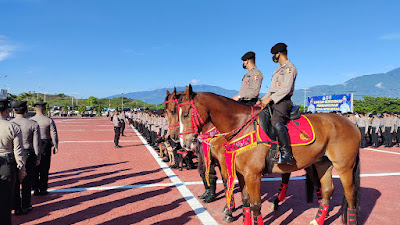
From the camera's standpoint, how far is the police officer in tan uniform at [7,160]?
11.8 feet

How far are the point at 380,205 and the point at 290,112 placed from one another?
12.2 ft

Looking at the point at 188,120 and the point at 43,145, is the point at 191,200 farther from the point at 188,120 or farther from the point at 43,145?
the point at 43,145

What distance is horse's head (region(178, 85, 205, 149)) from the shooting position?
13.4 ft

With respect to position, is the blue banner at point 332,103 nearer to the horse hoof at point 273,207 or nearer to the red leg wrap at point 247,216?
the horse hoof at point 273,207

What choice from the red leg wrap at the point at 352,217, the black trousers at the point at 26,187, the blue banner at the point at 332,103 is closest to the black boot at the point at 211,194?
the red leg wrap at the point at 352,217

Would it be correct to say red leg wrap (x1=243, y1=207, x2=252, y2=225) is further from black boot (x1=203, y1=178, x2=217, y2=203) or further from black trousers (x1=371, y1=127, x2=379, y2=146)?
black trousers (x1=371, y1=127, x2=379, y2=146)

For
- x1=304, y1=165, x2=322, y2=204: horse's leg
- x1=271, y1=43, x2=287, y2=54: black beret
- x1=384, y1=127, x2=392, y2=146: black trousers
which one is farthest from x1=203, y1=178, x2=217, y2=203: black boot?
x1=384, y1=127, x2=392, y2=146: black trousers

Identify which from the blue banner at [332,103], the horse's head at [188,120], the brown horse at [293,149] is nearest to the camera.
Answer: the horse's head at [188,120]

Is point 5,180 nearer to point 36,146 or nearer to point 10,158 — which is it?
point 10,158

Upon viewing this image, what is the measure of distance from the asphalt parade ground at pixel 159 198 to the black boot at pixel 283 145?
67.6 inches

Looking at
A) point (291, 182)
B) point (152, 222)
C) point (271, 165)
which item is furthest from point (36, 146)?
point (291, 182)

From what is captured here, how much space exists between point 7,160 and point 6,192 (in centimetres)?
49

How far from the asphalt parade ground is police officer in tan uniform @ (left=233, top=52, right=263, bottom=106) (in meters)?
2.59

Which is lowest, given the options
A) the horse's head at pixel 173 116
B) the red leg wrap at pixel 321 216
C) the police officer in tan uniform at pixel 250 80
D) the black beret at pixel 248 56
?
the red leg wrap at pixel 321 216
